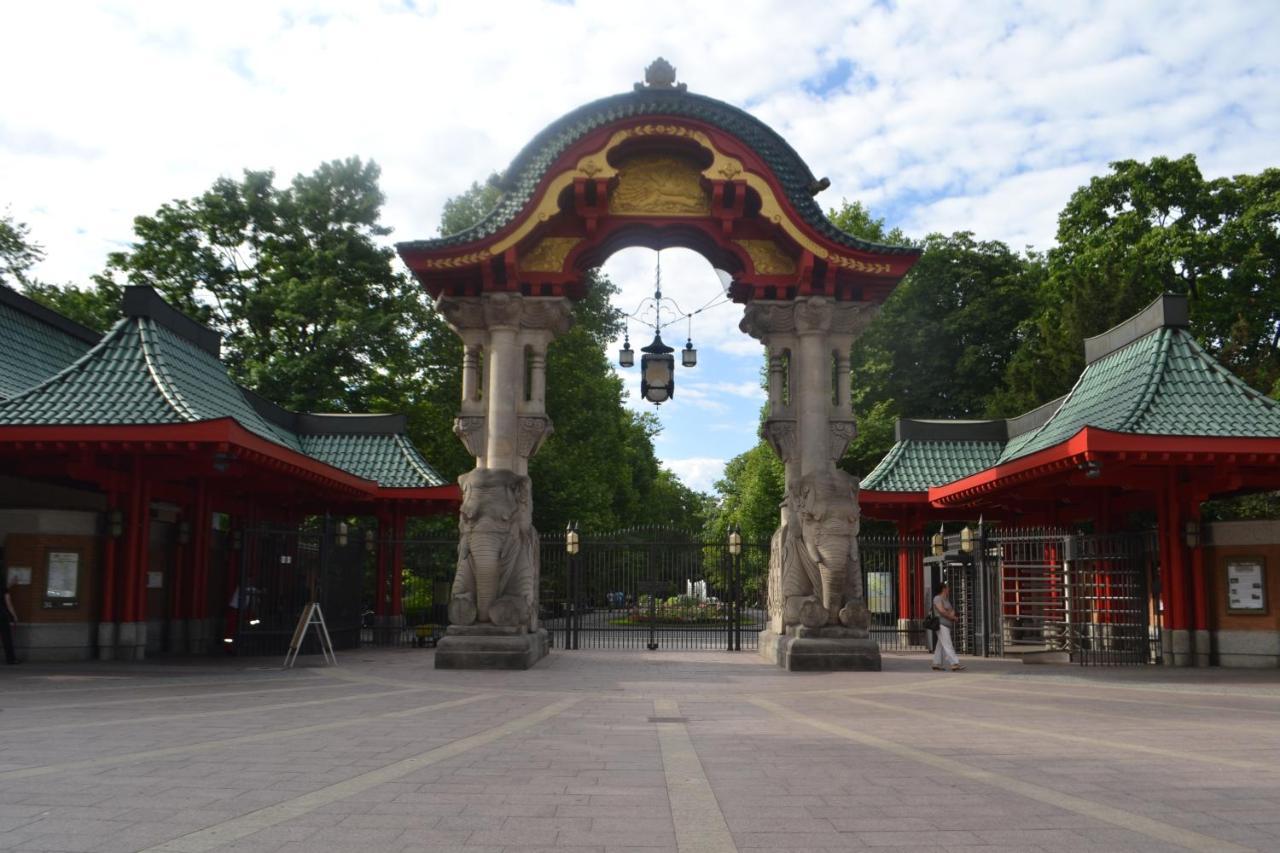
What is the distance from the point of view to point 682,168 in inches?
715

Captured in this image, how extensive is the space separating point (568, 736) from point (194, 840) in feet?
14.3

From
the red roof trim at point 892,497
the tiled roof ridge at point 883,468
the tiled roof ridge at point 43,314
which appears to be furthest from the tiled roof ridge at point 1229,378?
the tiled roof ridge at point 43,314

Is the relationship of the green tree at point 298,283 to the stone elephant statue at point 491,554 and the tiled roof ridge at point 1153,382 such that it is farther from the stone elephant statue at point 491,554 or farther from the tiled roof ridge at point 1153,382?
the tiled roof ridge at point 1153,382

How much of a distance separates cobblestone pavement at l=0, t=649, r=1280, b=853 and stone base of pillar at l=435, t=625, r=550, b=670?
97.8 inches

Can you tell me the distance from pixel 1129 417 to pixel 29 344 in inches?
801

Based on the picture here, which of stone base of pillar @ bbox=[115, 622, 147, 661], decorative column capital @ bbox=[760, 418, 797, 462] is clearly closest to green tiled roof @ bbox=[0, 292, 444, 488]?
stone base of pillar @ bbox=[115, 622, 147, 661]

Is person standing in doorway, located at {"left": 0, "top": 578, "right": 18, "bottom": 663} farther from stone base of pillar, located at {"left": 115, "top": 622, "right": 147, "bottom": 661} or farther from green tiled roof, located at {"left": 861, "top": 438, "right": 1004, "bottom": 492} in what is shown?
green tiled roof, located at {"left": 861, "top": 438, "right": 1004, "bottom": 492}

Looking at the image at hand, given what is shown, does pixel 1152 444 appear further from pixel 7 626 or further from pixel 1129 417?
pixel 7 626

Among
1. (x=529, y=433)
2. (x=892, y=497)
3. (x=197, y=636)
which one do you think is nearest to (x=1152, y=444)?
(x=892, y=497)

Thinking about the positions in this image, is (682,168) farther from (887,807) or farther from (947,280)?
(947,280)

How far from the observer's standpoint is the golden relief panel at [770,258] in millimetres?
17953

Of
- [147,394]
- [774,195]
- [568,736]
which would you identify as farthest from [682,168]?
[568,736]

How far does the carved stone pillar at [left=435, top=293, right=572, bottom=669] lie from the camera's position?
1650 centimetres

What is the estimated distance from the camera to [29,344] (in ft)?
65.0
